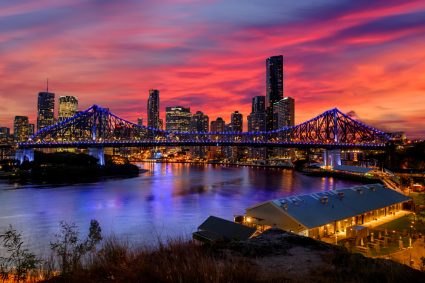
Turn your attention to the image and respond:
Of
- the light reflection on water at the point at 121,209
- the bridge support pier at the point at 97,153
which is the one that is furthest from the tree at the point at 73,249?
the bridge support pier at the point at 97,153

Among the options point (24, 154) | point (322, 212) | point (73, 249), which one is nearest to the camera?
point (73, 249)

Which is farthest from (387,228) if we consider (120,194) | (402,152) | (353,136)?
(353,136)

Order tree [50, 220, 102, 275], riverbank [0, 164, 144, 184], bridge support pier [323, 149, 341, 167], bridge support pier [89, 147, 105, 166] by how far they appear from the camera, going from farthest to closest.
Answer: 1. bridge support pier [323, 149, 341, 167]
2. bridge support pier [89, 147, 105, 166]
3. riverbank [0, 164, 144, 184]
4. tree [50, 220, 102, 275]

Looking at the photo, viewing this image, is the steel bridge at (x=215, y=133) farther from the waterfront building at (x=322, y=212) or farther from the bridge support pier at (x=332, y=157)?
the waterfront building at (x=322, y=212)

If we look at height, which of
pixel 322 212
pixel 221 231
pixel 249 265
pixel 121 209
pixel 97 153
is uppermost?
pixel 97 153

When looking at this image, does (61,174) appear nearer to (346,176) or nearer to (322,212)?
(346,176)

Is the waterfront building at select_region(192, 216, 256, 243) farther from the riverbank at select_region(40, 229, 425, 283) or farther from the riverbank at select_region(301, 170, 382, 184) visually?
the riverbank at select_region(301, 170, 382, 184)

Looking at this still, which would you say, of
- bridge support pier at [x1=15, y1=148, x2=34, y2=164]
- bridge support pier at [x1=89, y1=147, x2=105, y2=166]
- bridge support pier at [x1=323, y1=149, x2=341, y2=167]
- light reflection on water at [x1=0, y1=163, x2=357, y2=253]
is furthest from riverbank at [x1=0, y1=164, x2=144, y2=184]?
bridge support pier at [x1=323, y1=149, x2=341, y2=167]

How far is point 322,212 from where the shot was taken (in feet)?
71.2

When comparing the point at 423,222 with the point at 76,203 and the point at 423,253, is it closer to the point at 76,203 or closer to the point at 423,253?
the point at 423,253

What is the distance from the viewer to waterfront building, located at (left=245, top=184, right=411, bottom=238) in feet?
66.6

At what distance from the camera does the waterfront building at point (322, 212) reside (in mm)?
20297

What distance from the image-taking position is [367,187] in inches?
1101

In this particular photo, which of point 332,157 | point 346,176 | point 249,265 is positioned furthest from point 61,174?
point 249,265
